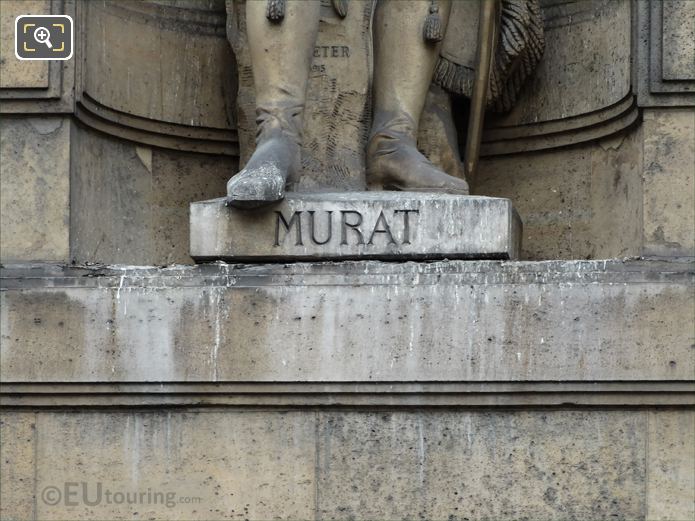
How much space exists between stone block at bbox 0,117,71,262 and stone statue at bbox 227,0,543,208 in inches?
32.8

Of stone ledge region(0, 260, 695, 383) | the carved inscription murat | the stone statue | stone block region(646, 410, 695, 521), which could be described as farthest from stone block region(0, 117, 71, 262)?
stone block region(646, 410, 695, 521)

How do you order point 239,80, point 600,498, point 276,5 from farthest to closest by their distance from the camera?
point 239,80 → point 276,5 → point 600,498

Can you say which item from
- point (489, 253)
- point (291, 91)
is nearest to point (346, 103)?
point (291, 91)

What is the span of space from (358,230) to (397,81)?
3.42 feet

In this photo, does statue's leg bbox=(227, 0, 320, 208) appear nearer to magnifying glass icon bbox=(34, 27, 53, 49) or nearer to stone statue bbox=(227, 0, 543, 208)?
stone statue bbox=(227, 0, 543, 208)

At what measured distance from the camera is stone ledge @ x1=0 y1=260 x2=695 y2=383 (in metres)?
8.75

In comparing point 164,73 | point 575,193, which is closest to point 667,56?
point 575,193

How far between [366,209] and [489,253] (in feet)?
1.85

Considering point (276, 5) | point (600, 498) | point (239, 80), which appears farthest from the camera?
point (239, 80)

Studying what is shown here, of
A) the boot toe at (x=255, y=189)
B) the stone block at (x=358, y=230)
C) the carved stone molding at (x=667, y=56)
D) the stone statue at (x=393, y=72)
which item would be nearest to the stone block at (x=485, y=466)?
the stone block at (x=358, y=230)

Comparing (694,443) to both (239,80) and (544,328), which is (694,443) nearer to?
(544,328)

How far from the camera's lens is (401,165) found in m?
9.70

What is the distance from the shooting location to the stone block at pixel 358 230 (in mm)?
9109

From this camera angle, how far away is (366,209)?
9164mm
